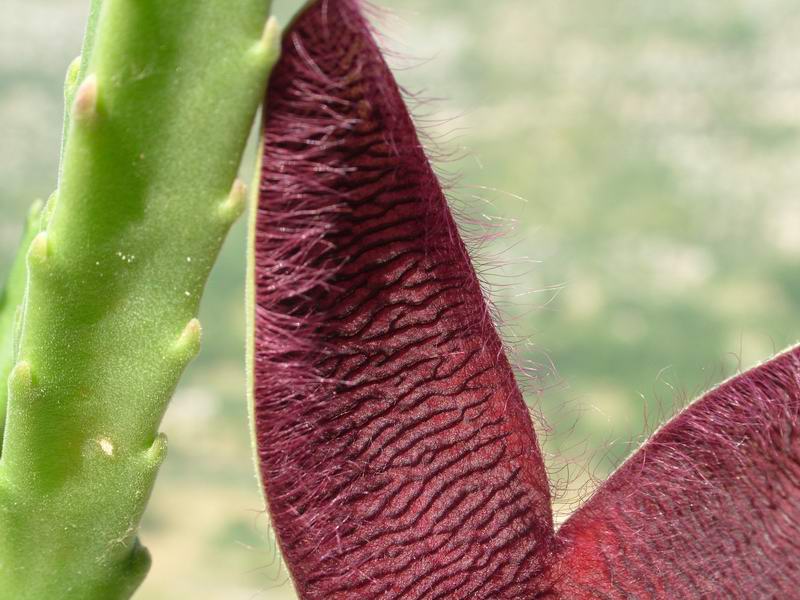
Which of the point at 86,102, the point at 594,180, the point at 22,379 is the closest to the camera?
the point at 86,102

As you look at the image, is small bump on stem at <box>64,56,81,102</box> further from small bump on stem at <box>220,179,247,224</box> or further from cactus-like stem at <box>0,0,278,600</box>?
small bump on stem at <box>220,179,247,224</box>

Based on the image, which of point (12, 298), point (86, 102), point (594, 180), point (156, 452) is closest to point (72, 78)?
point (86, 102)

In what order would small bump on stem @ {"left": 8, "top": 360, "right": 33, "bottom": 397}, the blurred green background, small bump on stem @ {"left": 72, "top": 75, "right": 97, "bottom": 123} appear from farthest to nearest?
the blurred green background < small bump on stem @ {"left": 8, "top": 360, "right": 33, "bottom": 397} < small bump on stem @ {"left": 72, "top": 75, "right": 97, "bottom": 123}

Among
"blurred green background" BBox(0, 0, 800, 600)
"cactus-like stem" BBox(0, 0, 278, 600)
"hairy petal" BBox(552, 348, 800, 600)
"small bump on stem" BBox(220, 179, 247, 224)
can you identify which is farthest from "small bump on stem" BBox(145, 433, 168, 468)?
"blurred green background" BBox(0, 0, 800, 600)

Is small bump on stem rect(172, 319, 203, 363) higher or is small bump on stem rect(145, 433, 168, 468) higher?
small bump on stem rect(172, 319, 203, 363)

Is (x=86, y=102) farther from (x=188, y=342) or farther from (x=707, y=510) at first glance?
(x=707, y=510)

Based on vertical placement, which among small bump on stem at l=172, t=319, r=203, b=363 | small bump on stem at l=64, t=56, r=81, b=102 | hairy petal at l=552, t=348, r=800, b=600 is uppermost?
small bump on stem at l=64, t=56, r=81, b=102

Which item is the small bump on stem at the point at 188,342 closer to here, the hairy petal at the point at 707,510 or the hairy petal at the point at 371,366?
the hairy petal at the point at 371,366

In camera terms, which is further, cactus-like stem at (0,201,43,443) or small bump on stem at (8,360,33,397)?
cactus-like stem at (0,201,43,443)
